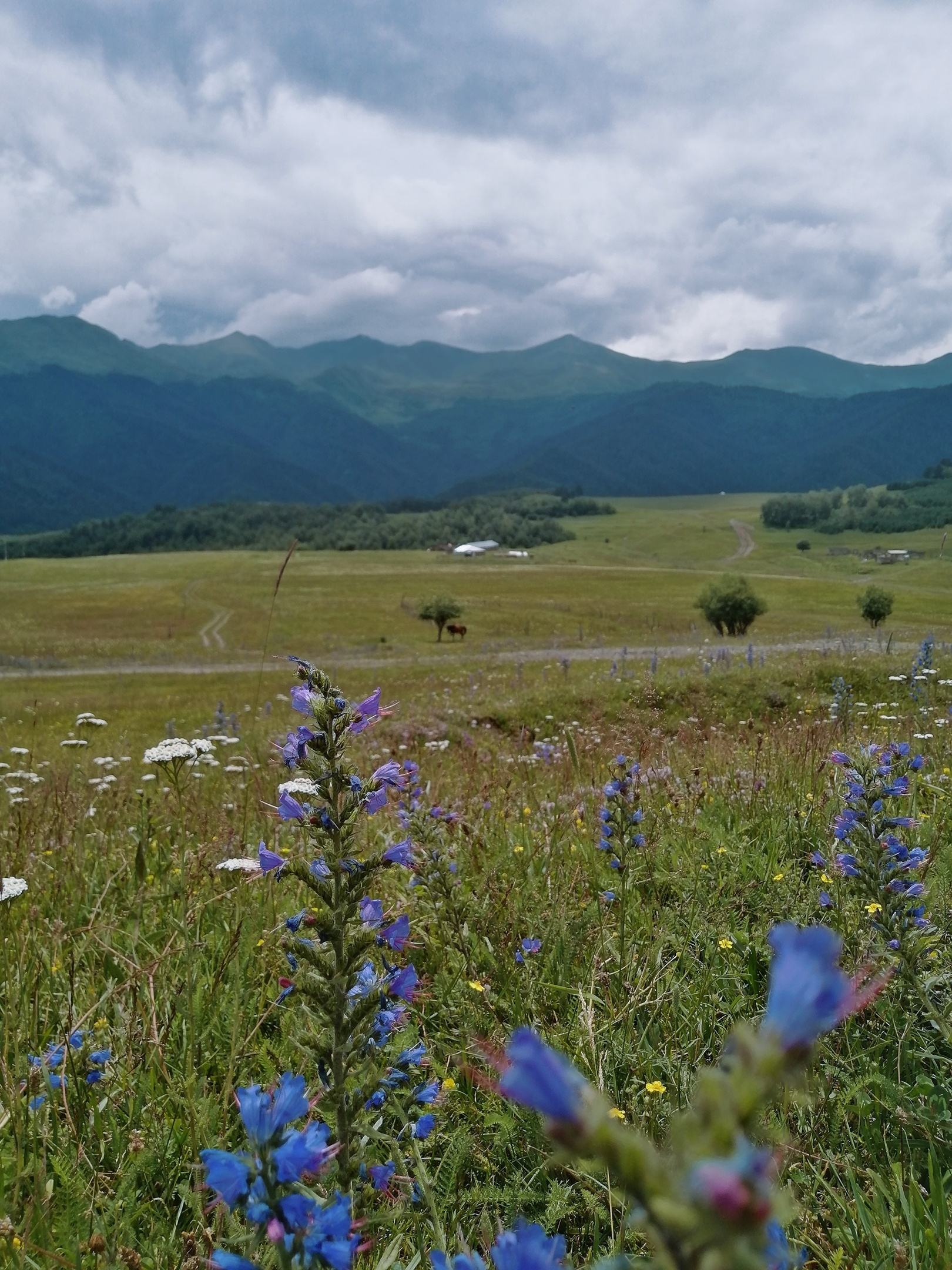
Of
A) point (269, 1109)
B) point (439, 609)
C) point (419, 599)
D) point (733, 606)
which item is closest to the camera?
point (269, 1109)

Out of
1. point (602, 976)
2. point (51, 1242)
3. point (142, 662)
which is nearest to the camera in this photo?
point (51, 1242)

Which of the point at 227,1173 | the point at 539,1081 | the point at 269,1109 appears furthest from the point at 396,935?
the point at 539,1081

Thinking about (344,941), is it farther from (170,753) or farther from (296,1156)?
(170,753)

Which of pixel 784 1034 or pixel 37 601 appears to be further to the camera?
pixel 37 601

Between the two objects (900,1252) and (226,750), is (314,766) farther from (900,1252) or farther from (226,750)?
(226,750)

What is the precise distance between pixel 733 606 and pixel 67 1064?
58125mm

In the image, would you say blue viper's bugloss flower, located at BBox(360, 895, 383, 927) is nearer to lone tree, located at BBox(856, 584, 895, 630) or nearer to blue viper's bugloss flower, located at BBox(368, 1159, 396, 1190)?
blue viper's bugloss flower, located at BBox(368, 1159, 396, 1190)

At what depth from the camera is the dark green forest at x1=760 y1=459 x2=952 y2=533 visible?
156m

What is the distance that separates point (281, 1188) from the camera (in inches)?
55.4

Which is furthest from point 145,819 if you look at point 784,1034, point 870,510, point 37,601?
point 870,510

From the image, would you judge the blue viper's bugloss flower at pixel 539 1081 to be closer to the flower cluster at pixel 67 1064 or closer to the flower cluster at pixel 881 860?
the flower cluster at pixel 67 1064

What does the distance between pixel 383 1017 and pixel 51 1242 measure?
1.15m

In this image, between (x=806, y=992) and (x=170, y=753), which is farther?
(x=170, y=753)

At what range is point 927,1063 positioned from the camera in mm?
3146
